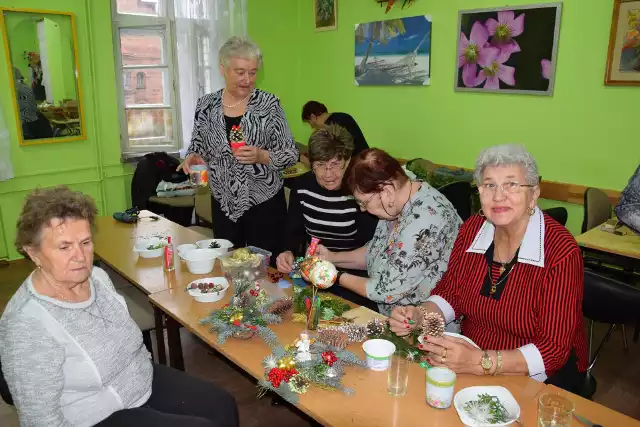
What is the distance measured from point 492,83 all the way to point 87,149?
4.19m

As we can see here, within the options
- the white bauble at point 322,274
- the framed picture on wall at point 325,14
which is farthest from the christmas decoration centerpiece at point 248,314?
the framed picture on wall at point 325,14

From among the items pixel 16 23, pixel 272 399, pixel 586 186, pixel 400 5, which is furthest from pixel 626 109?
pixel 16 23

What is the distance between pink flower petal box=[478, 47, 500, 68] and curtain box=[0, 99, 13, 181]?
4486 mm

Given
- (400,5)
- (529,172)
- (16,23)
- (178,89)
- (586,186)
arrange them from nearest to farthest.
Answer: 1. (529,172)
2. (586,186)
3. (16,23)
4. (400,5)
5. (178,89)

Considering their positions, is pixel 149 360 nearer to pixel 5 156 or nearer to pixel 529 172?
pixel 529 172

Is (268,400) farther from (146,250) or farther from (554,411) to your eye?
(554,411)

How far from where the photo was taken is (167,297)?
2.35 m

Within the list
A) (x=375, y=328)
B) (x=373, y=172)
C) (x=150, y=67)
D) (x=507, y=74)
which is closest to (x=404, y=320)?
(x=375, y=328)

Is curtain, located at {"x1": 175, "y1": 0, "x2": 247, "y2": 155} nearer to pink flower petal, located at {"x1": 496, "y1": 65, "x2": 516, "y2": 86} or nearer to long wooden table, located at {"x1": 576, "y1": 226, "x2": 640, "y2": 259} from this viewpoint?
pink flower petal, located at {"x1": 496, "y1": 65, "x2": 516, "y2": 86}

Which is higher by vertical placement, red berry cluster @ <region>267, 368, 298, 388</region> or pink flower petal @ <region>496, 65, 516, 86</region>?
pink flower petal @ <region>496, 65, 516, 86</region>

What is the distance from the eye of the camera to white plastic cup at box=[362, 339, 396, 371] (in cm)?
172

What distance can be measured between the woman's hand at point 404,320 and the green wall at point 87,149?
4.44 meters

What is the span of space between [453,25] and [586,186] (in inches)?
76.7

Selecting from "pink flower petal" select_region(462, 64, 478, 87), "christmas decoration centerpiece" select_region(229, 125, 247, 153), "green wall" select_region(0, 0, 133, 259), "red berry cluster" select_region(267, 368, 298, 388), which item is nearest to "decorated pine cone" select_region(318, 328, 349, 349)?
"red berry cluster" select_region(267, 368, 298, 388)
